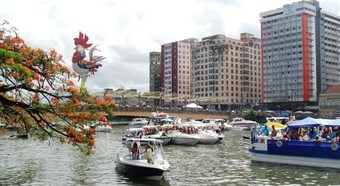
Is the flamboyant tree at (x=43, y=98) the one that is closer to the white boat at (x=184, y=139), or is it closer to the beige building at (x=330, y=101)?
the white boat at (x=184, y=139)

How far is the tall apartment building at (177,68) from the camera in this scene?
619ft

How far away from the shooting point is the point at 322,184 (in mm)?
23234

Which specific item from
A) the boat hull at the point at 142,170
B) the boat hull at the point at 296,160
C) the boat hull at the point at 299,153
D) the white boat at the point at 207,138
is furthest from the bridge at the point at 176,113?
the boat hull at the point at 142,170

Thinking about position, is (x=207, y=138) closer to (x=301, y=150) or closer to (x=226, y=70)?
(x=301, y=150)

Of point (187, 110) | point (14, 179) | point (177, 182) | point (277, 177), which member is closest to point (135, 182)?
point (177, 182)

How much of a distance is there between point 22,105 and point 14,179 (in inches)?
411

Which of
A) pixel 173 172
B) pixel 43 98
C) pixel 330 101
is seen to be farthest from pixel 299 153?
pixel 330 101

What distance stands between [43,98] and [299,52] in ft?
437

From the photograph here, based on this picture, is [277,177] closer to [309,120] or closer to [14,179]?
[309,120]

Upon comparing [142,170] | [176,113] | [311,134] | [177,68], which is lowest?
[142,170]

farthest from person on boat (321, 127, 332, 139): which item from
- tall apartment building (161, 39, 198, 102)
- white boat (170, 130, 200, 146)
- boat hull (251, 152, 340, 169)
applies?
tall apartment building (161, 39, 198, 102)

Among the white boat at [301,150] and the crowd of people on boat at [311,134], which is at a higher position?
the crowd of people on boat at [311,134]

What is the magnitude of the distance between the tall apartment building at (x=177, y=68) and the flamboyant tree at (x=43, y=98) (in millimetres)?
170170

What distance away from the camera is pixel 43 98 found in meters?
16.1
